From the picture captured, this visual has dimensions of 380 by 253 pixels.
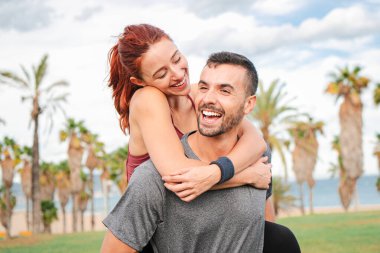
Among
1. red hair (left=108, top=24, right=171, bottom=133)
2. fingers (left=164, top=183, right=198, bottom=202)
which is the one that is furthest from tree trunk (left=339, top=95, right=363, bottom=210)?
fingers (left=164, top=183, right=198, bottom=202)

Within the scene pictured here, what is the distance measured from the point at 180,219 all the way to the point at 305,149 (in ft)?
193

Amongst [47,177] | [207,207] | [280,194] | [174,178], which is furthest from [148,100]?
[47,177]

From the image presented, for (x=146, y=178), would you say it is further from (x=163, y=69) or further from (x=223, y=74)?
(x=163, y=69)

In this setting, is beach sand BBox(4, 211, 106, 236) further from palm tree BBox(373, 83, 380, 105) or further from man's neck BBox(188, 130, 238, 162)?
man's neck BBox(188, 130, 238, 162)

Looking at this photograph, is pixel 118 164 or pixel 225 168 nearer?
pixel 225 168

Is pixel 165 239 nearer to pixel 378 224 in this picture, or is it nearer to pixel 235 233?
pixel 235 233

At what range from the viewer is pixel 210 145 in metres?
3.65

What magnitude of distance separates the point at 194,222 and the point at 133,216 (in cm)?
35

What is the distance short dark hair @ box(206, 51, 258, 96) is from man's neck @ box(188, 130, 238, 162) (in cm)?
32

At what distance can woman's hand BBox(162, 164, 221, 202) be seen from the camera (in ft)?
10.9

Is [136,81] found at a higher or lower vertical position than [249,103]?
higher

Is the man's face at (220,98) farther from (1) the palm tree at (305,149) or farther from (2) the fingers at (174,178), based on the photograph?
(1) the palm tree at (305,149)

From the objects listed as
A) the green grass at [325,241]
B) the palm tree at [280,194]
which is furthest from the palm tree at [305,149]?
the green grass at [325,241]

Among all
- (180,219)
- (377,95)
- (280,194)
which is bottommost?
(280,194)
